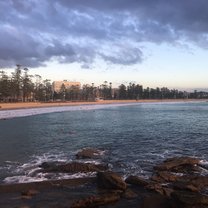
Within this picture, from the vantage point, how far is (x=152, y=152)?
96.1 feet

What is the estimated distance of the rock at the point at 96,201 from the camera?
1489 centimetres

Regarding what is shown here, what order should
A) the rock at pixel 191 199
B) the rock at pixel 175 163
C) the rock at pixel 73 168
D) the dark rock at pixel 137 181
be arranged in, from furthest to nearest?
1. the rock at pixel 175 163
2. the rock at pixel 73 168
3. the dark rock at pixel 137 181
4. the rock at pixel 191 199

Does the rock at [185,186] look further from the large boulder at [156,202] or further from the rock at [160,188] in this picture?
the large boulder at [156,202]

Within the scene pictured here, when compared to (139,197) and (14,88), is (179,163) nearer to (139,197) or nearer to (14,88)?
(139,197)

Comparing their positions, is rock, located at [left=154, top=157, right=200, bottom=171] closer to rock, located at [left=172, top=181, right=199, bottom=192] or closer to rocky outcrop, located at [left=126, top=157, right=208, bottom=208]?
rocky outcrop, located at [left=126, top=157, right=208, bottom=208]

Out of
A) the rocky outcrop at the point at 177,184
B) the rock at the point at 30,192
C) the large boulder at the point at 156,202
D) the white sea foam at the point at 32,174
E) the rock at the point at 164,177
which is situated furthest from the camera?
the white sea foam at the point at 32,174

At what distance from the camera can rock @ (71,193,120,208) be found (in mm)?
14891

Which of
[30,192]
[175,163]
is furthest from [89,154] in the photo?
[30,192]

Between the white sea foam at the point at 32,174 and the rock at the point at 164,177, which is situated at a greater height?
the rock at the point at 164,177

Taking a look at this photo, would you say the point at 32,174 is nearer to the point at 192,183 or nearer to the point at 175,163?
the point at 175,163

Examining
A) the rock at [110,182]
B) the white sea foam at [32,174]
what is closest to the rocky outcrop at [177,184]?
the rock at [110,182]

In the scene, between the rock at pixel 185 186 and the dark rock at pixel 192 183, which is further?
the dark rock at pixel 192 183

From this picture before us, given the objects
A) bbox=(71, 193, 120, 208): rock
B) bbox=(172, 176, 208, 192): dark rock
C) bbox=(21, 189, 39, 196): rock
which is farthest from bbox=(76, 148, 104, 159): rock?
bbox=(71, 193, 120, 208): rock

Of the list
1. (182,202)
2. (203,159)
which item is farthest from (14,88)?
(182,202)
